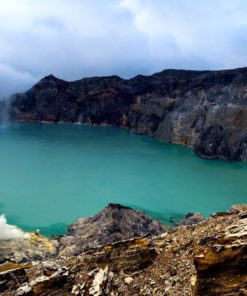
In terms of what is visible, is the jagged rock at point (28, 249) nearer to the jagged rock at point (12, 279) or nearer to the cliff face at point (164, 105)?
the jagged rock at point (12, 279)

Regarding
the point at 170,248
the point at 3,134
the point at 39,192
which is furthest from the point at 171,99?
the point at 170,248

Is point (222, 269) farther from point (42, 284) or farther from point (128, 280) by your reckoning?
point (42, 284)

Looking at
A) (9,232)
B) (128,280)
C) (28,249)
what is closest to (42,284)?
(128,280)

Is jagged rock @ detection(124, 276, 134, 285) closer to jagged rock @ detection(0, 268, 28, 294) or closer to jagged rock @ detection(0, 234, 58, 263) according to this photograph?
Answer: jagged rock @ detection(0, 268, 28, 294)

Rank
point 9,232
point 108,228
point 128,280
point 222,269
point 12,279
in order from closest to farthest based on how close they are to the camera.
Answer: point 222,269 < point 128,280 < point 12,279 < point 108,228 < point 9,232

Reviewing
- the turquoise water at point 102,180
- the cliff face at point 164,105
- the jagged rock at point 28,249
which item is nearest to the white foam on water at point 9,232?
the jagged rock at point 28,249

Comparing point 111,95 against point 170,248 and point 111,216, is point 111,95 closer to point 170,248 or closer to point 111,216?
point 111,216

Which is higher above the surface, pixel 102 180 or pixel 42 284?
pixel 42 284
